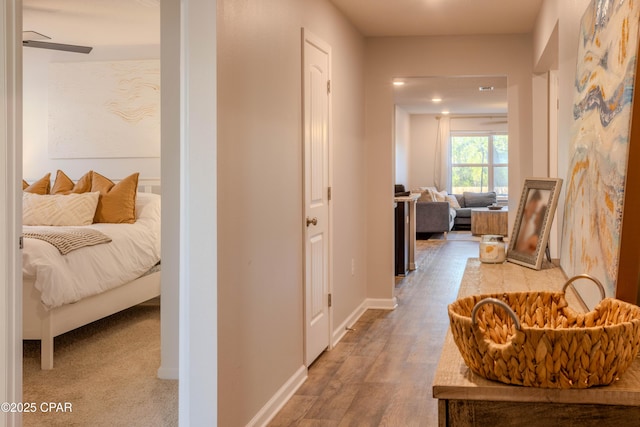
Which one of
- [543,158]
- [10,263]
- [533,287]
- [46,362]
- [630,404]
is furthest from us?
[543,158]

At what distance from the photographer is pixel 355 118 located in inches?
217

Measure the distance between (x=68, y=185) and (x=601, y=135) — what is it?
546 centimetres

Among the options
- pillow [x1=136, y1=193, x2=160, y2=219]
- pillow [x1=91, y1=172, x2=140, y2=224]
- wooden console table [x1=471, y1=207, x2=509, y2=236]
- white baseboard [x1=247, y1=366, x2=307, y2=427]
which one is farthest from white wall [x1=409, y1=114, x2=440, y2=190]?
white baseboard [x1=247, y1=366, x2=307, y2=427]

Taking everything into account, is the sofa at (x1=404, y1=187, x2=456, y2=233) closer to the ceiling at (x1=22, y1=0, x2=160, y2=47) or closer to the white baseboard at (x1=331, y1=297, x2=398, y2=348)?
the white baseboard at (x1=331, y1=297, x2=398, y2=348)

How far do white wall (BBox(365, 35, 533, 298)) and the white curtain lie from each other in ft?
28.5

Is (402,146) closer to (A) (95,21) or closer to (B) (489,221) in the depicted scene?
(B) (489,221)

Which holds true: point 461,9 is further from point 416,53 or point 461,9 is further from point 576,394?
point 576,394

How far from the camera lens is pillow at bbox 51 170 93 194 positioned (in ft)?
20.2

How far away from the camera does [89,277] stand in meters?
4.62

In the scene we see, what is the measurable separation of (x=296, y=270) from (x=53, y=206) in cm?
295

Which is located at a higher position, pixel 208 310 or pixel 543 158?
pixel 543 158

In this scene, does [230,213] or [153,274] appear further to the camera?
[153,274]

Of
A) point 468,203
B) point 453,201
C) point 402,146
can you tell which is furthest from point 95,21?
point 468,203

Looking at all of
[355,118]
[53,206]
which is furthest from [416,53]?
[53,206]
